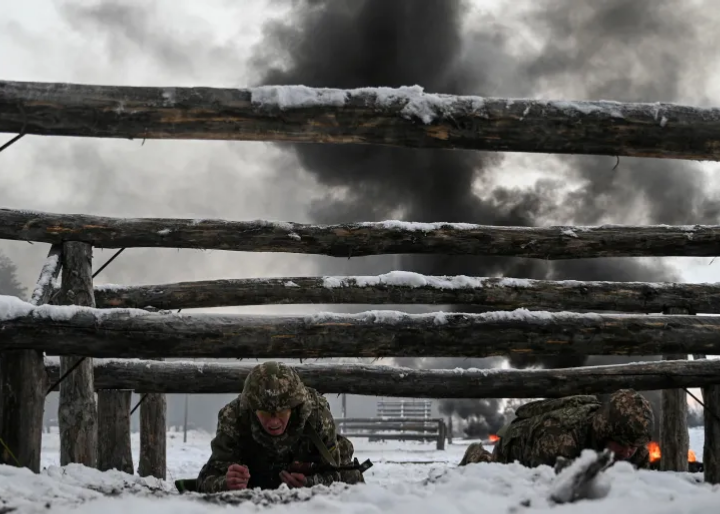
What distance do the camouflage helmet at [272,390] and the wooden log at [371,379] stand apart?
9.45ft

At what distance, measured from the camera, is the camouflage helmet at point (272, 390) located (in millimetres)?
3787

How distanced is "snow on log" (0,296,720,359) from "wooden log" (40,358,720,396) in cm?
180

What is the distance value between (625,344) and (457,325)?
1214 mm

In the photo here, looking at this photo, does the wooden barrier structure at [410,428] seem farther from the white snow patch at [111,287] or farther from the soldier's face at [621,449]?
the soldier's face at [621,449]

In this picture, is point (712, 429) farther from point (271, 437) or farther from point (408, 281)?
point (271, 437)

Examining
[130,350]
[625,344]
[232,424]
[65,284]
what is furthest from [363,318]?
[65,284]

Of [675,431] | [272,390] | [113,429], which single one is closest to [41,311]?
[272,390]

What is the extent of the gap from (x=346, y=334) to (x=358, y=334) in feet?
0.26

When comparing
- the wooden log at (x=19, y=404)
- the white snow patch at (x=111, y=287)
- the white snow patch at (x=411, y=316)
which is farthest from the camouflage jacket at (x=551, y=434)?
the white snow patch at (x=111, y=287)

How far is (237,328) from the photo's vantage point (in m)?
3.97

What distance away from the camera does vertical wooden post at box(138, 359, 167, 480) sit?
8.59 m

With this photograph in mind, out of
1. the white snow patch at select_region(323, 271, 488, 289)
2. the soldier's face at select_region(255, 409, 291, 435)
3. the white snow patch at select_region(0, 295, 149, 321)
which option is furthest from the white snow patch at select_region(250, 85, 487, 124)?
the white snow patch at select_region(323, 271, 488, 289)

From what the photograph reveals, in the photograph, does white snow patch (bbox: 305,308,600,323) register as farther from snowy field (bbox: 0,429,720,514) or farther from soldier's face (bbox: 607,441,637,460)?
snowy field (bbox: 0,429,720,514)

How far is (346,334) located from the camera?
412 cm
